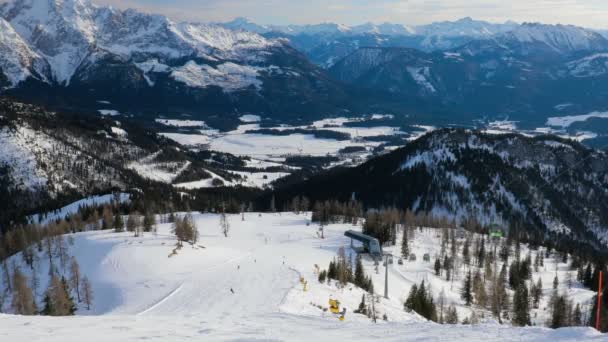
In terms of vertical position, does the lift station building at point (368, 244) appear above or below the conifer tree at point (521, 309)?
above

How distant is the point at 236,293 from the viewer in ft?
289

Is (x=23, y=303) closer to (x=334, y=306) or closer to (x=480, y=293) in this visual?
(x=334, y=306)

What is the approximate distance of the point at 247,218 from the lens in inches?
7584

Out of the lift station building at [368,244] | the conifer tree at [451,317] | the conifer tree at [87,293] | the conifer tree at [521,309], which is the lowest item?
the conifer tree at [521,309]

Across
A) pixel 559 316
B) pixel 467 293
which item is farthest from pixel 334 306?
pixel 467 293

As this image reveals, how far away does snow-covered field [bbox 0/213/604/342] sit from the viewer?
38406 millimetres

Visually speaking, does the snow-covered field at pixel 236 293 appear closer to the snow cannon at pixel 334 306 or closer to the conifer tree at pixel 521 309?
the snow cannon at pixel 334 306

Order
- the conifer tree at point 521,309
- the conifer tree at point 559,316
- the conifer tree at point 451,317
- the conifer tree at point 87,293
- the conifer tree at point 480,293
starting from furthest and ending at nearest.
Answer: the conifer tree at point 480,293 → the conifer tree at point 521,309 → the conifer tree at point 559,316 → the conifer tree at point 87,293 → the conifer tree at point 451,317

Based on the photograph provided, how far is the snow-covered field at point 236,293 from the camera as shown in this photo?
3841cm

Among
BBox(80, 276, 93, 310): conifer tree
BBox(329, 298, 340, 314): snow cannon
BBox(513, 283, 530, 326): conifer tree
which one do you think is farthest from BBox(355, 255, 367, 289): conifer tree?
BBox(80, 276, 93, 310): conifer tree

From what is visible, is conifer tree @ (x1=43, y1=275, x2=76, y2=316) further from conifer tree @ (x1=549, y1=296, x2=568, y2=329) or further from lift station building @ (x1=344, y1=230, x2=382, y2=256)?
conifer tree @ (x1=549, y1=296, x2=568, y2=329)

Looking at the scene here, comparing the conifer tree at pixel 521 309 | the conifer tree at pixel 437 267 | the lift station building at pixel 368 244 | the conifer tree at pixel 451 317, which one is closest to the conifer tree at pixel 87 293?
the conifer tree at pixel 451 317

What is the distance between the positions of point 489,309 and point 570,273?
191 ft

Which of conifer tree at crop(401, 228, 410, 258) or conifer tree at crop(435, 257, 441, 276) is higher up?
conifer tree at crop(401, 228, 410, 258)
